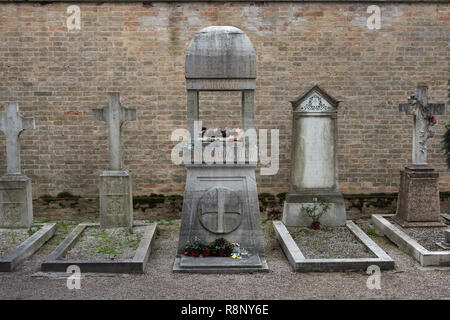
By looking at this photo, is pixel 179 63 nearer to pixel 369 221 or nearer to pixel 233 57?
pixel 233 57

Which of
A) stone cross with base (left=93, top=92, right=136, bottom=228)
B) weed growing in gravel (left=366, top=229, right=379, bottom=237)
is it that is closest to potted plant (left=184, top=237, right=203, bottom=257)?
stone cross with base (left=93, top=92, right=136, bottom=228)

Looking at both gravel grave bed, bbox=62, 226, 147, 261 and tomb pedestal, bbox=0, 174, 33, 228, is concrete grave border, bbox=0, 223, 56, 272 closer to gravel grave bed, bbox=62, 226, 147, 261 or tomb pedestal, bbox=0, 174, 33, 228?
tomb pedestal, bbox=0, 174, 33, 228

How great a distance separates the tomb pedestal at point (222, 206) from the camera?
646 centimetres

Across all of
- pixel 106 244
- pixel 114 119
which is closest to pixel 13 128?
pixel 114 119

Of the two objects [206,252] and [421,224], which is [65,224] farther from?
[421,224]

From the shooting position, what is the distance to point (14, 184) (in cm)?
761

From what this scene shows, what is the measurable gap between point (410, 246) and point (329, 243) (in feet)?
4.11

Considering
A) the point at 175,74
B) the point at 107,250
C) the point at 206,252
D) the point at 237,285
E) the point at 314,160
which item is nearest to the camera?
the point at 237,285

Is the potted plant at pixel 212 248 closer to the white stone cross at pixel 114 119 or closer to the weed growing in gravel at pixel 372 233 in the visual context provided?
the white stone cross at pixel 114 119

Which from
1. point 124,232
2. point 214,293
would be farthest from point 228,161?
point 124,232

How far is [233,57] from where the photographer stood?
20.3 ft

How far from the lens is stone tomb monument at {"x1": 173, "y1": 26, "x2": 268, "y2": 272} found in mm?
6203

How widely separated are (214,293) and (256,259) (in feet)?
3.63
